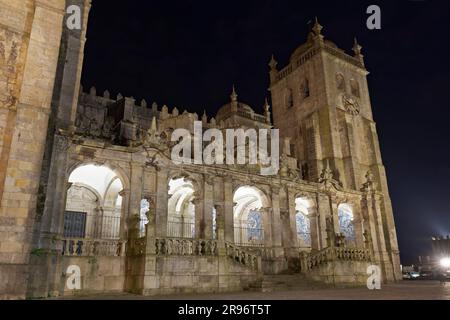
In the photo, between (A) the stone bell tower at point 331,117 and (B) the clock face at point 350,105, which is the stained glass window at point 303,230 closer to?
(A) the stone bell tower at point 331,117

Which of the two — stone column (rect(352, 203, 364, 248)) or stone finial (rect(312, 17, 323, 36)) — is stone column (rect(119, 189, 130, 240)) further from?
stone finial (rect(312, 17, 323, 36))

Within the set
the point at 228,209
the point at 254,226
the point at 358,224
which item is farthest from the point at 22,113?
the point at 358,224

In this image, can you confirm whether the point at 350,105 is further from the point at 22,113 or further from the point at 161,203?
the point at 22,113

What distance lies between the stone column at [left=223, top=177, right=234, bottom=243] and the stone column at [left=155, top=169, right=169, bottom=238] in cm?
402

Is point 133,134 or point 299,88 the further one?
point 299,88

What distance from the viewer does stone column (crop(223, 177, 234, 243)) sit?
20500 millimetres

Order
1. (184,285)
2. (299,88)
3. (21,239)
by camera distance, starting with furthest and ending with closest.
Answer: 1. (299,88)
2. (184,285)
3. (21,239)

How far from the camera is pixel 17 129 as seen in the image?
12.7 meters

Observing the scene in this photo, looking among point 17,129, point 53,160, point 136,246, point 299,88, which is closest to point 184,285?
point 136,246

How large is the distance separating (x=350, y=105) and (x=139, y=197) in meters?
28.3

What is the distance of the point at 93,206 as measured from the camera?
894 inches

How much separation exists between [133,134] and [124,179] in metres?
8.78

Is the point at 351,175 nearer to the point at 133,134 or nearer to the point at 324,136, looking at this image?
the point at 324,136

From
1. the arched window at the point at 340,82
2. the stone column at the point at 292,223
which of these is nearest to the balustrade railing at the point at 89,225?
the stone column at the point at 292,223
